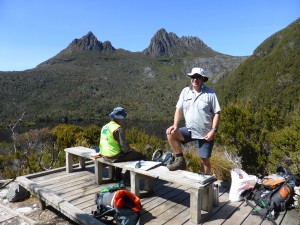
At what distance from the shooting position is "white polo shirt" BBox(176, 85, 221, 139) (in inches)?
141

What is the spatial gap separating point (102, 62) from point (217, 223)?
522 ft

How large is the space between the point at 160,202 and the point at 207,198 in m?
0.70

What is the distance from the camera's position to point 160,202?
12.3ft

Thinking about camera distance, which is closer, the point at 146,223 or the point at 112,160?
the point at 146,223

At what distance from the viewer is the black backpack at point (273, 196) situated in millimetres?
3217

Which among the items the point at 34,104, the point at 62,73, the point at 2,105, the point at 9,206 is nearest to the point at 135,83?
the point at 62,73

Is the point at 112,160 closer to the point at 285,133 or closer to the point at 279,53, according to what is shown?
the point at 285,133

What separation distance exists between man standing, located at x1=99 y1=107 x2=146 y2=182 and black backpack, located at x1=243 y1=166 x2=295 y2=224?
1.68 m

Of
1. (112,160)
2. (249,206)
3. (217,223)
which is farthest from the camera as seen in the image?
(112,160)

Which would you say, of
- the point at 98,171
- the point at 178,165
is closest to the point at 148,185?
the point at 178,165

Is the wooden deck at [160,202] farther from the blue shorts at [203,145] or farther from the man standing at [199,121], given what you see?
the blue shorts at [203,145]

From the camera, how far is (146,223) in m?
3.16

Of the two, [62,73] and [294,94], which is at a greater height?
[62,73]

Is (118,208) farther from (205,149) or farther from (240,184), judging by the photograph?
(240,184)
